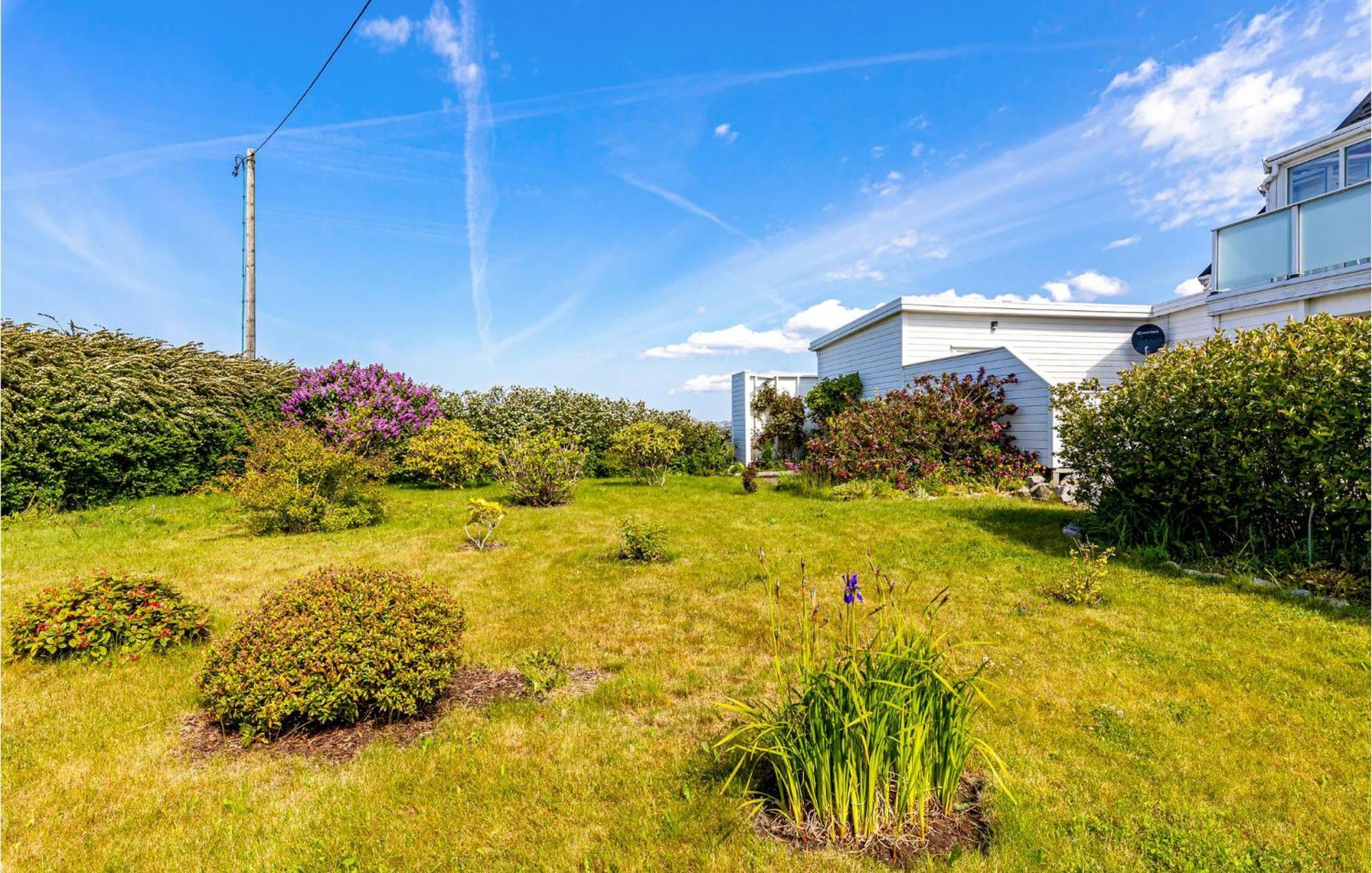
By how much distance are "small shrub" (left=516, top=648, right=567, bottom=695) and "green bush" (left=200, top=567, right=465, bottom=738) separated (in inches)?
18.2

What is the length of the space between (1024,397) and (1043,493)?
2129 millimetres

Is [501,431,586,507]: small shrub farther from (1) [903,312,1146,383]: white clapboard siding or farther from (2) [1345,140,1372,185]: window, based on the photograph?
(2) [1345,140,1372,185]: window

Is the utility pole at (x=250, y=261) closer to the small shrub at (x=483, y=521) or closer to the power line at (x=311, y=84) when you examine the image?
the power line at (x=311, y=84)

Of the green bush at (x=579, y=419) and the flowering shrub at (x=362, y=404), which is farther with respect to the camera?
the green bush at (x=579, y=419)

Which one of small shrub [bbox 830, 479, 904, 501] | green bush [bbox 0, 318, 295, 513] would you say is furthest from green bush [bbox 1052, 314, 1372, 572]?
green bush [bbox 0, 318, 295, 513]

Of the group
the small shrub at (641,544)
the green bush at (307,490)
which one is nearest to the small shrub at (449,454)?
the green bush at (307,490)

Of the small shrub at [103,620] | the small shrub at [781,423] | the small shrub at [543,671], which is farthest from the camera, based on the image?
the small shrub at [781,423]

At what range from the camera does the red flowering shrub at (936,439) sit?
11.4m

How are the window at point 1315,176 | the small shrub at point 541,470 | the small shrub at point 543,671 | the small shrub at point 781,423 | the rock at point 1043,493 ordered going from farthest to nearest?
1. the small shrub at point 781,423
2. the window at point 1315,176
3. the small shrub at point 541,470
4. the rock at point 1043,493
5. the small shrub at point 543,671

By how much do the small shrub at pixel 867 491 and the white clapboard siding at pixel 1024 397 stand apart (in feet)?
8.32

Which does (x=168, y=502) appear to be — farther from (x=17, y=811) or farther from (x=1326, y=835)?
(x=1326, y=835)

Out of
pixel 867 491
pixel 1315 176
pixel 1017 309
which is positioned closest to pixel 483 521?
pixel 867 491

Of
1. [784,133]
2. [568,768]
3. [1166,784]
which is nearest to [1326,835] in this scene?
[1166,784]

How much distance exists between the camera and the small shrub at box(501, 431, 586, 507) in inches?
432
